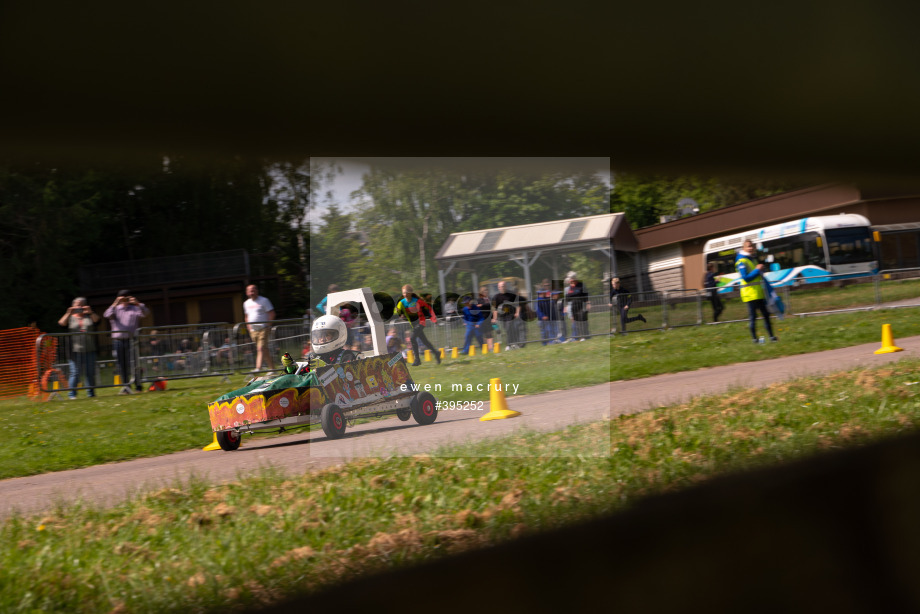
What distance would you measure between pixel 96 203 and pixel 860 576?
93 cm

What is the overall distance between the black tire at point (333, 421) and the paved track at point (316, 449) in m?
0.06

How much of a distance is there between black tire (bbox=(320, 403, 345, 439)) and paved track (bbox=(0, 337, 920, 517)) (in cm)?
6

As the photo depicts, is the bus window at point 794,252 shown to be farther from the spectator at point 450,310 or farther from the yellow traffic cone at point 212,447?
the spectator at point 450,310

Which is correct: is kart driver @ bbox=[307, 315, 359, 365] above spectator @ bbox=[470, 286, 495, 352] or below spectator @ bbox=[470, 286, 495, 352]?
below

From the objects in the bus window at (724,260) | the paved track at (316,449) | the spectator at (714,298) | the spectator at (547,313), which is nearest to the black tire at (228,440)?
the paved track at (316,449)

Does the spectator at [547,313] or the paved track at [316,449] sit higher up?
the spectator at [547,313]

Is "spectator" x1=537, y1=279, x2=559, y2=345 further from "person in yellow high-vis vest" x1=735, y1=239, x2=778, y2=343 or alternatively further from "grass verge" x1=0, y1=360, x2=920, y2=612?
"person in yellow high-vis vest" x1=735, y1=239, x2=778, y2=343

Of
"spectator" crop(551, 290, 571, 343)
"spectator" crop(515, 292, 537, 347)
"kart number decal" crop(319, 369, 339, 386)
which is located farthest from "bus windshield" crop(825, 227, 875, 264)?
"spectator" crop(515, 292, 537, 347)

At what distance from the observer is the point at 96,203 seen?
3.31 feet

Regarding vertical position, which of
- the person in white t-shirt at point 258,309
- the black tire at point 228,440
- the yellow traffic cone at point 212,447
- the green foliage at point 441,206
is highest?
the green foliage at point 441,206

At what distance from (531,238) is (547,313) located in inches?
55.3

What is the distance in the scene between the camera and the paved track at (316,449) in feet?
14.7

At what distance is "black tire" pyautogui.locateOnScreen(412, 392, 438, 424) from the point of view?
4.86 meters

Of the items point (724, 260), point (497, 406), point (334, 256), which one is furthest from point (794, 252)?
point (334, 256)
